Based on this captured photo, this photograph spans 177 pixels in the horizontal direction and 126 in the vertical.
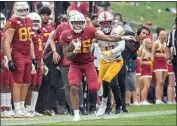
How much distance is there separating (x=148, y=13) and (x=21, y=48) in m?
21.3

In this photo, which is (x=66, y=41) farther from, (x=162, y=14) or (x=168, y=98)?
(x=162, y=14)

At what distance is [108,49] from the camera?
15.8 meters

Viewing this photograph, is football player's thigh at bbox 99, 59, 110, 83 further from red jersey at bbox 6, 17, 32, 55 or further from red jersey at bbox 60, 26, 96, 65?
red jersey at bbox 60, 26, 96, 65

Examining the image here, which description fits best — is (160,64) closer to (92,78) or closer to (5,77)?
(5,77)

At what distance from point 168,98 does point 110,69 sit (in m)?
5.90

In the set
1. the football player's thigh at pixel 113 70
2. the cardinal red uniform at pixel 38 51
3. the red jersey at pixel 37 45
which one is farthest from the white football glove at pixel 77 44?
the red jersey at pixel 37 45

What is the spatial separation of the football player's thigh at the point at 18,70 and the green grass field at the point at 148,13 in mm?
17810

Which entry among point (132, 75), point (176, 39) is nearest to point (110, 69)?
point (176, 39)

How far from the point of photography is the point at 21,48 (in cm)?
1523

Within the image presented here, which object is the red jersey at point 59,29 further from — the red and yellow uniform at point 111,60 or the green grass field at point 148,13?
the green grass field at point 148,13

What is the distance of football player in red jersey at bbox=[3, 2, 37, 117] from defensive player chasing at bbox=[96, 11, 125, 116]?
1398 mm

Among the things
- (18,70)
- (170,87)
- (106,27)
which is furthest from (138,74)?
(18,70)

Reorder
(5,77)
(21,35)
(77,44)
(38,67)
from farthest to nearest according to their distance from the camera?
(38,67)
(5,77)
(21,35)
(77,44)

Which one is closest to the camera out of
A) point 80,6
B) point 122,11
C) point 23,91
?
point 23,91
